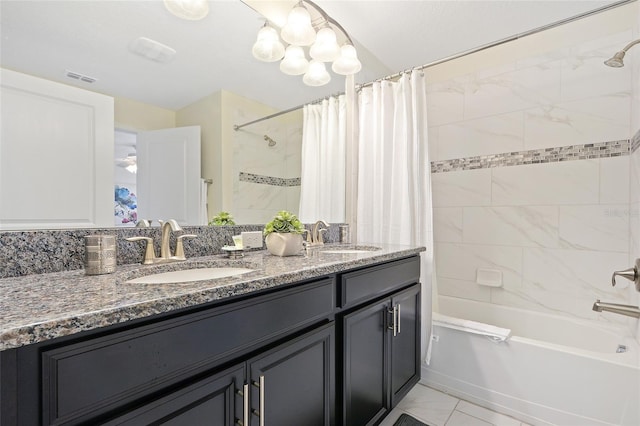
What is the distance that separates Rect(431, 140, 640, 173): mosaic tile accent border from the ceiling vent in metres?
2.19

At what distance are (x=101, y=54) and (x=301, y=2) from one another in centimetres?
123

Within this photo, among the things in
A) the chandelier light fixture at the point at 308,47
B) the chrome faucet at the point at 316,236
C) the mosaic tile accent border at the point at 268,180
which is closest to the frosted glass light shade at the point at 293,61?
the chandelier light fixture at the point at 308,47

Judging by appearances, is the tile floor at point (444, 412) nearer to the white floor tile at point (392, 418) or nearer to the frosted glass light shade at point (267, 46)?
the white floor tile at point (392, 418)

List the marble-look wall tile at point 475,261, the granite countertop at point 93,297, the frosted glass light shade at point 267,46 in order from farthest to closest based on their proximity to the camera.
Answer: the marble-look wall tile at point 475,261 → the frosted glass light shade at point 267,46 → the granite countertop at point 93,297

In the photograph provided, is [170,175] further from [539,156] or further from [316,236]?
[539,156]

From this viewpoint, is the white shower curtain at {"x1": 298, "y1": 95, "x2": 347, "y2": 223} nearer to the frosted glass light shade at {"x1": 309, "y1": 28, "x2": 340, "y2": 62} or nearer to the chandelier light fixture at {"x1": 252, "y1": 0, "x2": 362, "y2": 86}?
the chandelier light fixture at {"x1": 252, "y1": 0, "x2": 362, "y2": 86}

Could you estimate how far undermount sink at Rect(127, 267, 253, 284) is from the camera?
103 cm

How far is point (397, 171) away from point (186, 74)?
1.35m

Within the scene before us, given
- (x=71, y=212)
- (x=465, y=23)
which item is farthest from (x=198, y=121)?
(x=465, y=23)

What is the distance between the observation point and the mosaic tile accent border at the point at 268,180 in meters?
1.56

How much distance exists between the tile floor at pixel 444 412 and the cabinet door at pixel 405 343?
7.5 inches

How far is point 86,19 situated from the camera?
1032 mm

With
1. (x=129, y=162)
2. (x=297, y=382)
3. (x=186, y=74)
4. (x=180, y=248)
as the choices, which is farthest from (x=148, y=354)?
(x=186, y=74)

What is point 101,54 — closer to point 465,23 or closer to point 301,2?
point 301,2
